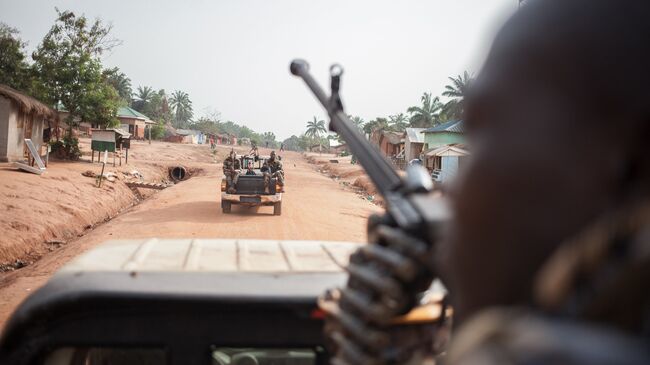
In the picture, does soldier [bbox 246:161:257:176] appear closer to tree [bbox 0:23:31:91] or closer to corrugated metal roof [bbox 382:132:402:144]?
tree [bbox 0:23:31:91]

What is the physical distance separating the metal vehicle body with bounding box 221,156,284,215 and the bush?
1595 cm

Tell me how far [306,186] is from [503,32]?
2703cm

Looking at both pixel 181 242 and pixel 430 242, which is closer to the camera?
pixel 430 242

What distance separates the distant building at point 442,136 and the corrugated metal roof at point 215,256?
4059 cm

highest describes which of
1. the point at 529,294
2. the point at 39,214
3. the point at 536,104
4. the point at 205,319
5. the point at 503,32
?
the point at 503,32

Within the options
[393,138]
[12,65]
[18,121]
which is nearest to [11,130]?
[18,121]

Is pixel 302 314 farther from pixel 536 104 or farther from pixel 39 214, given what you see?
pixel 39 214

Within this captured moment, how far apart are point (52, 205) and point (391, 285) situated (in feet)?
53.5

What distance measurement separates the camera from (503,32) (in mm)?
784

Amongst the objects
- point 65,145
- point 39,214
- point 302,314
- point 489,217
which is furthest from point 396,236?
point 65,145

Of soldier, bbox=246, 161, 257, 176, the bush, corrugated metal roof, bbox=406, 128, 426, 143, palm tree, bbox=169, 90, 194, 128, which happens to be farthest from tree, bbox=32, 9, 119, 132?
palm tree, bbox=169, 90, 194, 128

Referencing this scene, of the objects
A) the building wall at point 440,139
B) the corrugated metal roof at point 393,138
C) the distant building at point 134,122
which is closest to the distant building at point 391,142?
the corrugated metal roof at point 393,138

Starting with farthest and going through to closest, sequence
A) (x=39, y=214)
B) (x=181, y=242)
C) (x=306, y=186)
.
Answer: (x=306, y=186) < (x=39, y=214) < (x=181, y=242)

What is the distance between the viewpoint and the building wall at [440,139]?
43.4 metres
